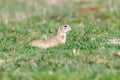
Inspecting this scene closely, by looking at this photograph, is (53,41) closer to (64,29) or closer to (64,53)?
(64,29)

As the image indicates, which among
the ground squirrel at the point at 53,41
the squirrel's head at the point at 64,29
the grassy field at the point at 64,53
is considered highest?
the squirrel's head at the point at 64,29

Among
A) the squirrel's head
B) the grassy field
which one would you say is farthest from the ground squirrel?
the grassy field

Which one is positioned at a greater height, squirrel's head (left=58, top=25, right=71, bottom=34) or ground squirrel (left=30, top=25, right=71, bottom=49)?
squirrel's head (left=58, top=25, right=71, bottom=34)

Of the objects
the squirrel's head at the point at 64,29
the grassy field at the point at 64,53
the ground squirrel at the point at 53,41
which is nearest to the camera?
the grassy field at the point at 64,53

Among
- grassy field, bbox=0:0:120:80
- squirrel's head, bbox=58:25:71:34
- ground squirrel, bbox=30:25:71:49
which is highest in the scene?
squirrel's head, bbox=58:25:71:34

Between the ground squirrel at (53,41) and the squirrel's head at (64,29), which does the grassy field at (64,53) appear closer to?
the ground squirrel at (53,41)

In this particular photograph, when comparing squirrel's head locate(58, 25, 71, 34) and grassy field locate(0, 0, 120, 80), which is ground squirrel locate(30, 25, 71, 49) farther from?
grassy field locate(0, 0, 120, 80)

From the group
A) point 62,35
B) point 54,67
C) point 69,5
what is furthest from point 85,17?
point 54,67

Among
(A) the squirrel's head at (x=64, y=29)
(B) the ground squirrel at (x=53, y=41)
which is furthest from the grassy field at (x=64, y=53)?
(A) the squirrel's head at (x=64, y=29)

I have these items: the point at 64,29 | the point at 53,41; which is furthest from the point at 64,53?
the point at 64,29

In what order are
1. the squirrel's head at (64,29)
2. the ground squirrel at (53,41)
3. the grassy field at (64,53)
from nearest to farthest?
the grassy field at (64,53) → the ground squirrel at (53,41) → the squirrel's head at (64,29)

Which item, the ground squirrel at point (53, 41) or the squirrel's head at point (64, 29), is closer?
the ground squirrel at point (53, 41)

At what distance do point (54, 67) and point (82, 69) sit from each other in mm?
539

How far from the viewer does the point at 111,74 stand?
325 inches
